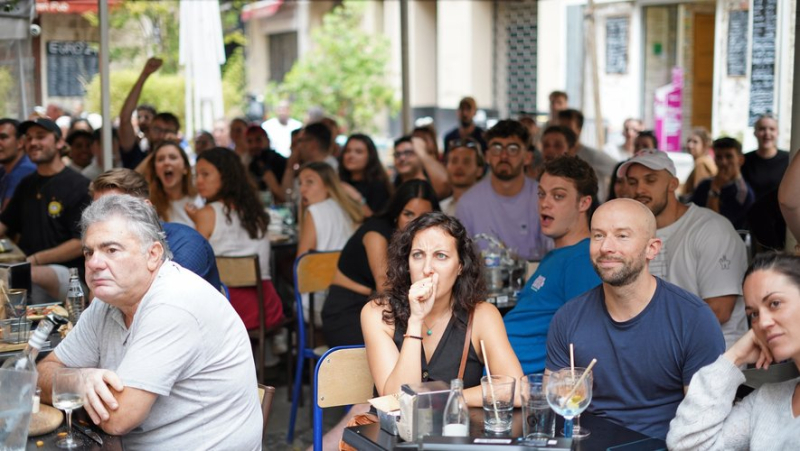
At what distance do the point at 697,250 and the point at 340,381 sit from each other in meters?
1.88

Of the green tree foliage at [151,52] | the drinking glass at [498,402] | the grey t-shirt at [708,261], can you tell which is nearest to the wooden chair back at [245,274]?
the grey t-shirt at [708,261]

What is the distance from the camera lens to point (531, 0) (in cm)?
1733

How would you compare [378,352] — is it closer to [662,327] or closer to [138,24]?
[662,327]

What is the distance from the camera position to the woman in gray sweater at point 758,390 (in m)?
2.46

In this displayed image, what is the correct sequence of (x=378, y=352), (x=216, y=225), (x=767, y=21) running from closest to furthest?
(x=378, y=352), (x=216, y=225), (x=767, y=21)

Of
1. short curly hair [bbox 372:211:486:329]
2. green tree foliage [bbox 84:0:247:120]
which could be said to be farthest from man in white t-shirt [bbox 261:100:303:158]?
short curly hair [bbox 372:211:486:329]

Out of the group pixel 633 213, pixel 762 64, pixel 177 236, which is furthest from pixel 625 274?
pixel 762 64

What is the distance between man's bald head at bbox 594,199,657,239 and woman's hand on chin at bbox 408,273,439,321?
2.09 ft

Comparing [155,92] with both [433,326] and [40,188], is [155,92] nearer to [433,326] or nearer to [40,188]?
[40,188]

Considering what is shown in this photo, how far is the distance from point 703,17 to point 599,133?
4557 millimetres

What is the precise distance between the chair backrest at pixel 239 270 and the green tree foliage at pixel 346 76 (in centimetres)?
1416

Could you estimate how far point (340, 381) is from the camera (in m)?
3.56

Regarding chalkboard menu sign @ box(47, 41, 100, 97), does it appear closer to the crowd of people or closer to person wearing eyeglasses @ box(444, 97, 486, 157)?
person wearing eyeglasses @ box(444, 97, 486, 157)

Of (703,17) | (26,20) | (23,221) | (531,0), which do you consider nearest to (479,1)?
(531,0)
